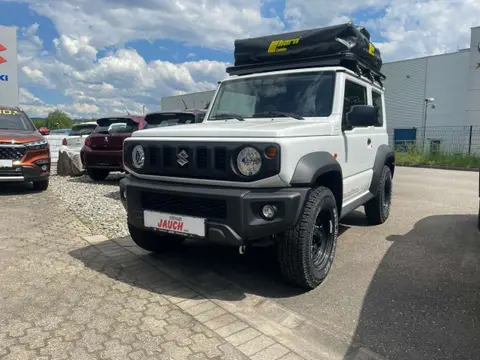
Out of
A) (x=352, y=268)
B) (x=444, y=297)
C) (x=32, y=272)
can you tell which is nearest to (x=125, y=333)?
(x=32, y=272)

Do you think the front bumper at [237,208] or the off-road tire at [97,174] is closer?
the front bumper at [237,208]

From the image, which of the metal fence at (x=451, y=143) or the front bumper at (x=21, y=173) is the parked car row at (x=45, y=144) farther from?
the metal fence at (x=451, y=143)

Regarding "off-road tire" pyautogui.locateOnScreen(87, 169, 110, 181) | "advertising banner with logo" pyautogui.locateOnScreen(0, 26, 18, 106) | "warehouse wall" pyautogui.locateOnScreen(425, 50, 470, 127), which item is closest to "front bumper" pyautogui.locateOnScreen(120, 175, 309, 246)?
"off-road tire" pyautogui.locateOnScreen(87, 169, 110, 181)

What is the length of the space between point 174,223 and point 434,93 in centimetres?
3004

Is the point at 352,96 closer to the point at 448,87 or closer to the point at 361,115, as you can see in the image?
the point at 361,115

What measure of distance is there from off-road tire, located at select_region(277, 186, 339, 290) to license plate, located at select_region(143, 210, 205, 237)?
26.2 inches

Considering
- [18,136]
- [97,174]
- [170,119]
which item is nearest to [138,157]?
[170,119]

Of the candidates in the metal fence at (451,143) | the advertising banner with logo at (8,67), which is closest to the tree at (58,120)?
the advertising banner with logo at (8,67)

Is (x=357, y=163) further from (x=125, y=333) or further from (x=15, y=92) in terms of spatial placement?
(x=15, y=92)

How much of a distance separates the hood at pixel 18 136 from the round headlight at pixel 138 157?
4.92 m

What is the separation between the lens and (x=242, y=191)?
3012 mm

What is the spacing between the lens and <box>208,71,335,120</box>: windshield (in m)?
3.99

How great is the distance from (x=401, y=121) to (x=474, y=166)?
16065 mm

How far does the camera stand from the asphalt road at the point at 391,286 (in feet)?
8.82
